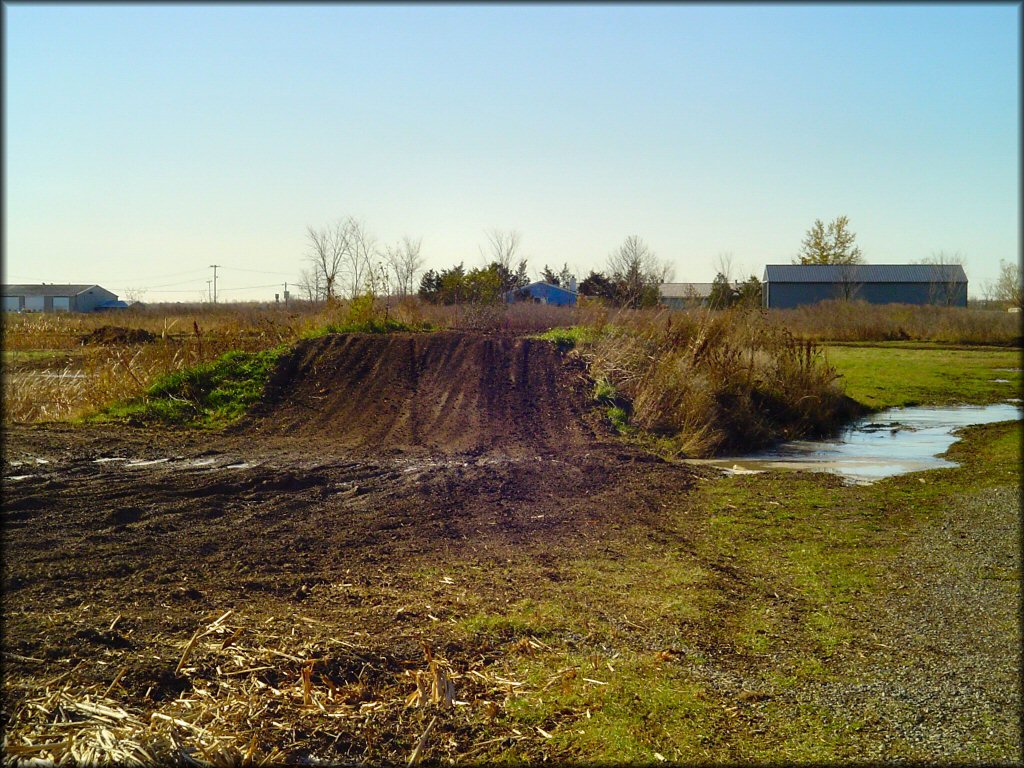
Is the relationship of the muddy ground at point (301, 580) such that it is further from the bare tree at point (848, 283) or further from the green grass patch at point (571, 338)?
the bare tree at point (848, 283)

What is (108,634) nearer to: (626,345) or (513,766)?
(513,766)

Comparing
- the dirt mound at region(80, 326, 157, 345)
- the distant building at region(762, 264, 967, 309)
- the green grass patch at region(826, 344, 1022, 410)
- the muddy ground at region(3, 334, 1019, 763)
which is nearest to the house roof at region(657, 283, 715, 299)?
the green grass patch at region(826, 344, 1022, 410)

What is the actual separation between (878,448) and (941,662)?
37.2 feet

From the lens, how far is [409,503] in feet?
31.8

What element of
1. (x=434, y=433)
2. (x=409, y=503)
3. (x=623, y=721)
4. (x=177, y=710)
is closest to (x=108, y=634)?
(x=177, y=710)

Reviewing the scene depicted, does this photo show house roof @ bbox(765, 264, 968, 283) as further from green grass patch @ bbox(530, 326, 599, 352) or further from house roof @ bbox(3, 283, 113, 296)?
house roof @ bbox(3, 283, 113, 296)

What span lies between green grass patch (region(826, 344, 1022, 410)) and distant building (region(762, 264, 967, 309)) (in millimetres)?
8649

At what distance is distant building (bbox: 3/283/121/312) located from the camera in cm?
2186

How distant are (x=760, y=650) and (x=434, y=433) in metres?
10.1

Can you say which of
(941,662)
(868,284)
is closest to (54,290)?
(941,662)

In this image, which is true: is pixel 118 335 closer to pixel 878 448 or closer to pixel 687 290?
pixel 687 290

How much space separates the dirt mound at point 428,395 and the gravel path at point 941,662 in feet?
23.4

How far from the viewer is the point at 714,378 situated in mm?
16656

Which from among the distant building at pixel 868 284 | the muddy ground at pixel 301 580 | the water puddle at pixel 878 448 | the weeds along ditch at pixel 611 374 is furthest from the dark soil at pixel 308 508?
the distant building at pixel 868 284
